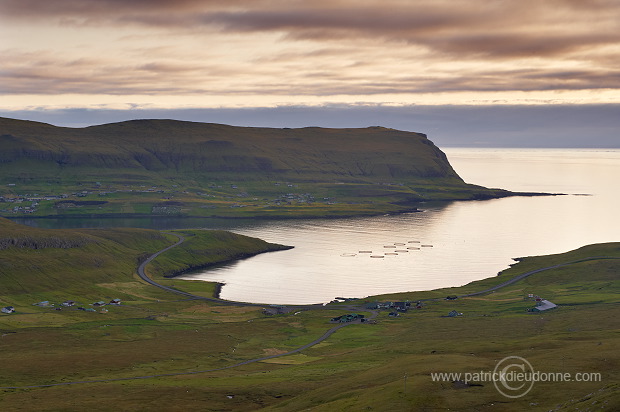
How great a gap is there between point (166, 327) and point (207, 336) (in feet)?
46.9

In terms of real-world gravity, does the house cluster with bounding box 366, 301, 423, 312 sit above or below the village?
above

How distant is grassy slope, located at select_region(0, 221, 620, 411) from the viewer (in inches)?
3273

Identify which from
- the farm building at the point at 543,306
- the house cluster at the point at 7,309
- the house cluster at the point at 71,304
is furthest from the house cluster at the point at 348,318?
the house cluster at the point at 7,309

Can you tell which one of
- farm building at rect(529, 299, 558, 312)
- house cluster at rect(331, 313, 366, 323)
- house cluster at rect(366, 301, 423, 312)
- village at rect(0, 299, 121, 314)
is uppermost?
farm building at rect(529, 299, 558, 312)

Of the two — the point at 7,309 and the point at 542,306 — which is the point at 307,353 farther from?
the point at 7,309

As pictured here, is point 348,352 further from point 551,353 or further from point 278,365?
point 551,353

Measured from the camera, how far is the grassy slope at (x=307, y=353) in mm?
83125

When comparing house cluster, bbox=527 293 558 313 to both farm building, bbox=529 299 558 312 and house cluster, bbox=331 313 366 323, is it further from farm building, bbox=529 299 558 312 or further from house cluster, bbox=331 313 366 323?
house cluster, bbox=331 313 366 323

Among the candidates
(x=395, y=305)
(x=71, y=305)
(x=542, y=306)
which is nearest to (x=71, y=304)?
(x=71, y=305)

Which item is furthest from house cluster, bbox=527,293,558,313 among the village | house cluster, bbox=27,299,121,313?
house cluster, bbox=27,299,121,313

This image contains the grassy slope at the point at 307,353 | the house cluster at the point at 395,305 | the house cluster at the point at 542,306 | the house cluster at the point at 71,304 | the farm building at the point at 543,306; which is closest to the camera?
the grassy slope at the point at 307,353

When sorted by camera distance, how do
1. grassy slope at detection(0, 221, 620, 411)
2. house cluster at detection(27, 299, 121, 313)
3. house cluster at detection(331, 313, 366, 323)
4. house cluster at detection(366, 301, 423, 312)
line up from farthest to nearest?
house cluster at detection(366, 301, 423, 312), house cluster at detection(27, 299, 121, 313), house cluster at detection(331, 313, 366, 323), grassy slope at detection(0, 221, 620, 411)

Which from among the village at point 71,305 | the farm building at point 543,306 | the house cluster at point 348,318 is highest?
the farm building at point 543,306

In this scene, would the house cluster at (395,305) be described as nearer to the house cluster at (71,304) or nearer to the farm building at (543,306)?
the farm building at (543,306)
